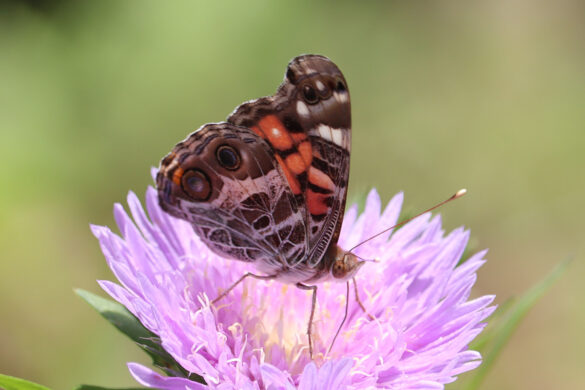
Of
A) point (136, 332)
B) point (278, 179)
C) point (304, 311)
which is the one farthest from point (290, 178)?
point (136, 332)

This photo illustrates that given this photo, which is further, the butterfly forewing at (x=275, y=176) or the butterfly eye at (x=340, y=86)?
the butterfly eye at (x=340, y=86)

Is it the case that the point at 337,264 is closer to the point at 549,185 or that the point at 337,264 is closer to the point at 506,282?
the point at 506,282

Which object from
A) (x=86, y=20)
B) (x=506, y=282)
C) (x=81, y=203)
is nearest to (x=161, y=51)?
(x=86, y=20)

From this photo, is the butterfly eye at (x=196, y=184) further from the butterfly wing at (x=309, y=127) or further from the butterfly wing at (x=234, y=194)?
the butterfly wing at (x=309, y=127)

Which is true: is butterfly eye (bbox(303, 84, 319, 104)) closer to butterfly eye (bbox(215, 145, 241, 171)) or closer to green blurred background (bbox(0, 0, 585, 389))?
butterfly eye (bbox(215, 145, 241, 171))

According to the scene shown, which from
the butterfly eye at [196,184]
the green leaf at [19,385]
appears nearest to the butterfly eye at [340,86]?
the butterfly eye at [196,184]

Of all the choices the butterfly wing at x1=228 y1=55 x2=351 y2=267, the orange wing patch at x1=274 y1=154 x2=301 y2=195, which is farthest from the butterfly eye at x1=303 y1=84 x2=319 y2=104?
the orange wing patch at x1=274 y1=154 x2=301 y2=195
